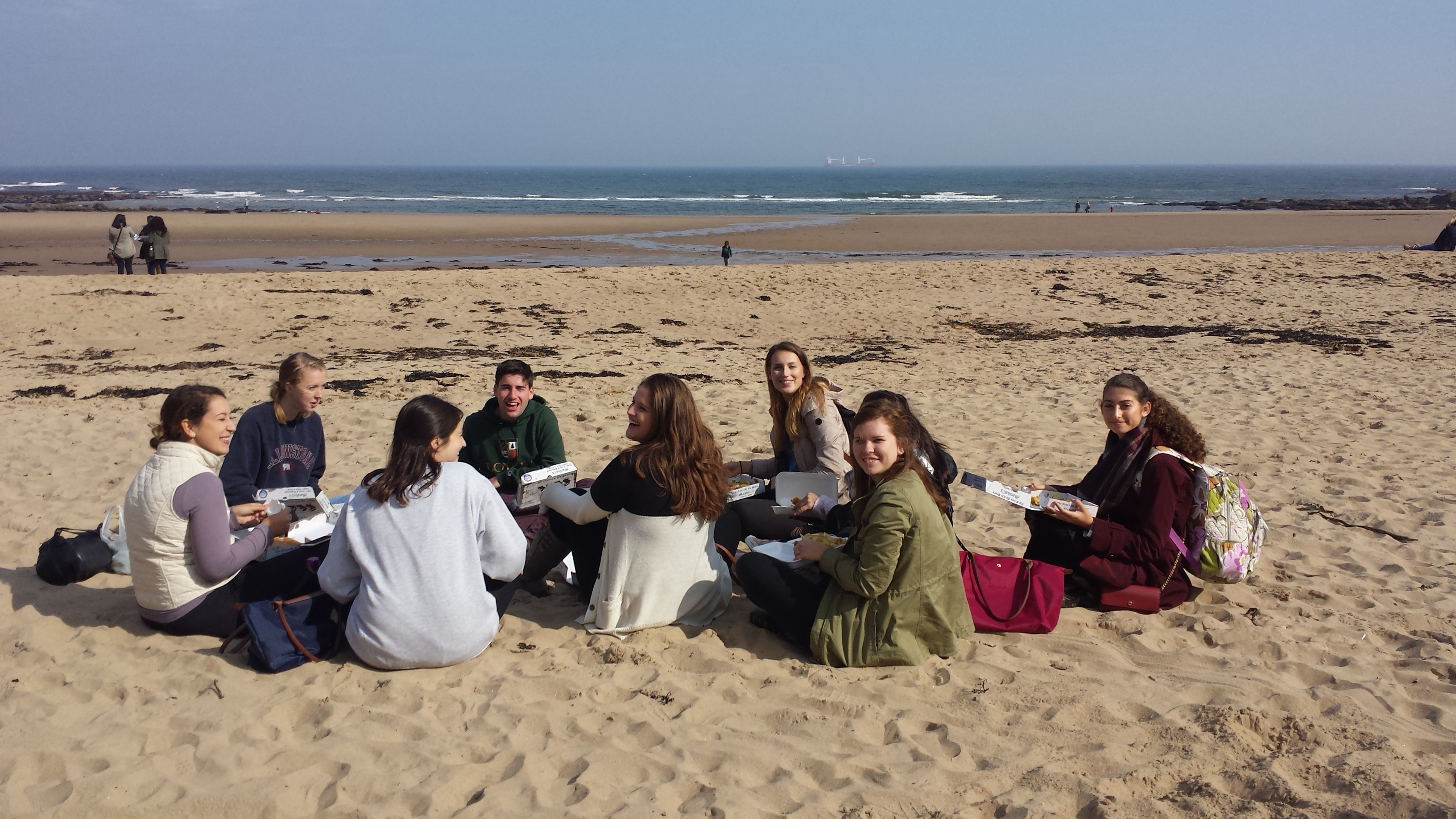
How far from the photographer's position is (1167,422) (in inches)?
170

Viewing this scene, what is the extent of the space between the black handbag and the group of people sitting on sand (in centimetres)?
70

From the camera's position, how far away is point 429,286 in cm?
1557

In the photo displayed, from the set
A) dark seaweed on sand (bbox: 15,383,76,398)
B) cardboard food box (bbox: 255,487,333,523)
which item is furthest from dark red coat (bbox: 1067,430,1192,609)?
dark seaweed on sand (bbox: 15,383,76,398)

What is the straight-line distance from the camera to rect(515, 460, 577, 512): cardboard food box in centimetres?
443

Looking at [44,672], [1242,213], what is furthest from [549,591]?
[1242,213]

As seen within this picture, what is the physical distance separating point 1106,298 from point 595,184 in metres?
78.3

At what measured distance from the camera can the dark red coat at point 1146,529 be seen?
4.24m

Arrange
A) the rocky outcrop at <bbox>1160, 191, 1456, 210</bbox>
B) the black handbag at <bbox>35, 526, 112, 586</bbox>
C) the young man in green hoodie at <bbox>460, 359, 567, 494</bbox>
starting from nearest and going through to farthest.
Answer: the black handbag at <bbox>35, 526, 112, 586</bbox> < the young man in green hoodie at <bbox>460, 359, 567, 494</bbox> < the rocky outcrop at <bbox>1160, 191, 1456, 210</bbox>

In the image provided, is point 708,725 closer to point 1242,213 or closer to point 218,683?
point 218,683

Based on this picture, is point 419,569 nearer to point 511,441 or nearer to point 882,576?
point 511,441

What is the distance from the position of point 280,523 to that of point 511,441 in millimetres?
1320

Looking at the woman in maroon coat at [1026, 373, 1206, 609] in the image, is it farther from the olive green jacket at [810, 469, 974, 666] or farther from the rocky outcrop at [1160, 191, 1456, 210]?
the rocky outcrop at [1160, 191, 1456, 210]

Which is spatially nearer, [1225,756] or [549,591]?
[1225,756]

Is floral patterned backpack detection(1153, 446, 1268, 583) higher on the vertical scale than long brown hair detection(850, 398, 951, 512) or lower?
lower
